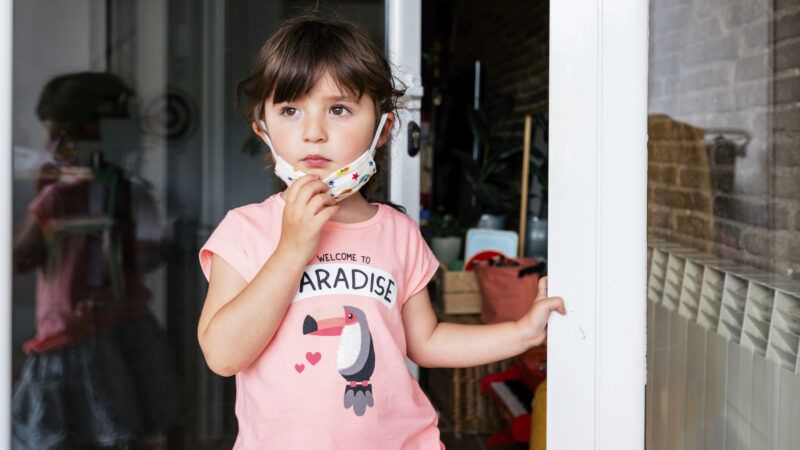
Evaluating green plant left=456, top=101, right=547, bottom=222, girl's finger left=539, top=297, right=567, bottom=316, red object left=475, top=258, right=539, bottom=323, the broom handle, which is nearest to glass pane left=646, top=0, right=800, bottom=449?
girl's finger left=539, top=297, right=567, bottom=316

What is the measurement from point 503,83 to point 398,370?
3.87 metres

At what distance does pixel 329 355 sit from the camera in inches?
43.0

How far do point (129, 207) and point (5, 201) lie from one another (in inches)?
80.1

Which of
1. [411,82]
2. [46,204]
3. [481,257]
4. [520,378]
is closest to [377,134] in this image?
[411,82]

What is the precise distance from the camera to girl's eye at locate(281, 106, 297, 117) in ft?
3.72

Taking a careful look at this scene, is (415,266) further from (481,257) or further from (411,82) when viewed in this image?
(481,257)

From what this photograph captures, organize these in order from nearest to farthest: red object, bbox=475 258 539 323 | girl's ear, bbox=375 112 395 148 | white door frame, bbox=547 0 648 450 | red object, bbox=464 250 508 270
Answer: white door frame, bbox=547 0 648 450, girl's ear, bbox=375 112 395 148, red object, bbox=475 258 539 323, red object, bbox=464 250 508 270

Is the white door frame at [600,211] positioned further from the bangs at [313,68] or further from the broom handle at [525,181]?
the broom handle at [525,181]

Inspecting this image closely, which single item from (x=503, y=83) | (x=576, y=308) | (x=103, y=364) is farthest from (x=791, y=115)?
(x=503, y=83)

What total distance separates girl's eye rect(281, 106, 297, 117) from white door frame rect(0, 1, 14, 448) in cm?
39

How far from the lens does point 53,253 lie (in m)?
2.77

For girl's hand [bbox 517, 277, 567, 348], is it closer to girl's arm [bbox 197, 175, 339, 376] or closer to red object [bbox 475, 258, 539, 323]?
girl's arm [bbox 197, 175, 339, 376]

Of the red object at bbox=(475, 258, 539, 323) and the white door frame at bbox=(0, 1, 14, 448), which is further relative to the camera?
the red object at bbox=(475, 258, 539, 323)

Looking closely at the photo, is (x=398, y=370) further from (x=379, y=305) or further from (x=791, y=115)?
(x=791, y=115)
